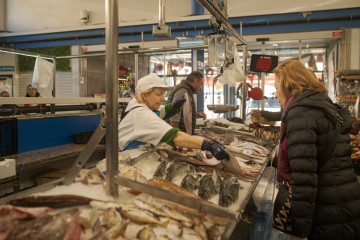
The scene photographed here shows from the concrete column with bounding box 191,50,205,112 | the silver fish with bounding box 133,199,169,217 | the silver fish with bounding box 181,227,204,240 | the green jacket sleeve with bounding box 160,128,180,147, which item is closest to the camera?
the silver fish with bounding box 181,227,204,240

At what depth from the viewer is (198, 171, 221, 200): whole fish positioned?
5.19 feet

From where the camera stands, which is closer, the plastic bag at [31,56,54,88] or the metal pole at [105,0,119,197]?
the metal pole at [105,0,119,197]

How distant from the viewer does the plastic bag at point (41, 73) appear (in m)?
6.26

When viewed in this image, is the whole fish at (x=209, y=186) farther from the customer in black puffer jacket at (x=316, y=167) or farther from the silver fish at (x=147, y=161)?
the customer in black puffer jacket at (x=316, y=167)

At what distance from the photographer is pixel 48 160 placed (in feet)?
10.5

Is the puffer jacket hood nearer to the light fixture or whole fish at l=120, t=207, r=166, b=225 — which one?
whole fish at l=120, t=207, r=166, b=225

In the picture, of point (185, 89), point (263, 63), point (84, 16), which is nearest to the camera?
point (185, 89)

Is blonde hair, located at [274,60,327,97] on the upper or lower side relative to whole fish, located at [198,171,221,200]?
upper

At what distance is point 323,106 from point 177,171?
1.12 metres

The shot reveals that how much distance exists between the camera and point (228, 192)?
160cm

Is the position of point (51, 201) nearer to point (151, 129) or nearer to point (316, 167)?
point (151, 129)

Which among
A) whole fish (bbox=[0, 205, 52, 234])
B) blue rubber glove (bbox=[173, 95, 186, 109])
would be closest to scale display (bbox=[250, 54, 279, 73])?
blue rubber glove (bbox=[173, 95, 186, 109])

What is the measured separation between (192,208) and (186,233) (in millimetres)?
153

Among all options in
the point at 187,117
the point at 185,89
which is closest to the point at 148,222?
the point at 187,117
